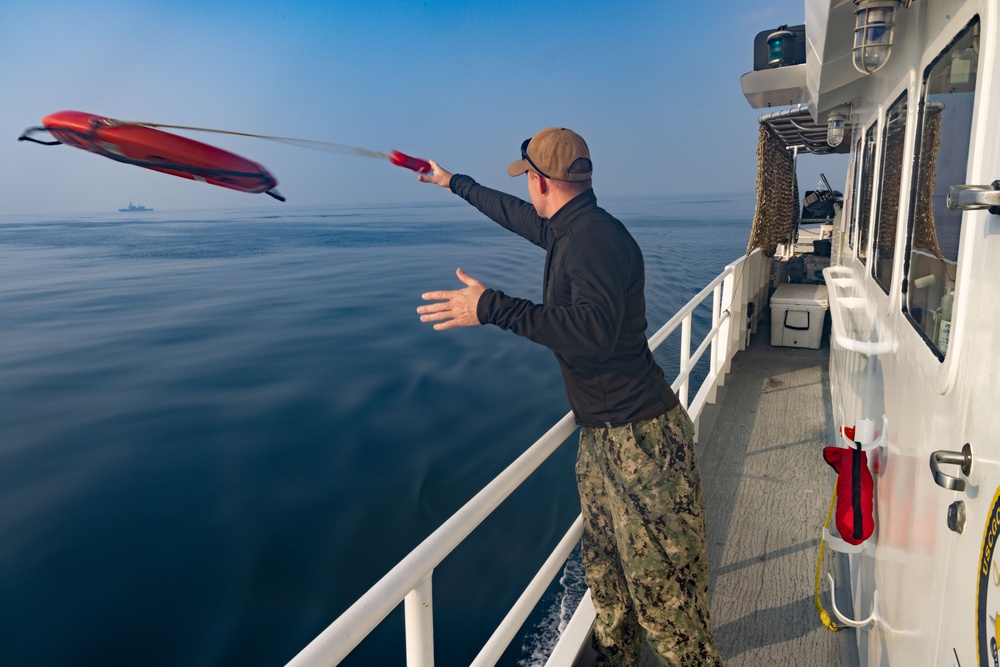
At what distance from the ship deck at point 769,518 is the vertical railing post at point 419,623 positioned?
1764 mm

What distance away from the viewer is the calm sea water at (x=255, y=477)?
536cm

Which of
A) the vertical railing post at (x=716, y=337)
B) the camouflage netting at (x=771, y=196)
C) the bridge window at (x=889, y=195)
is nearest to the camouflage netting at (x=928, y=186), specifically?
the bridge window at (x=889, y=195)

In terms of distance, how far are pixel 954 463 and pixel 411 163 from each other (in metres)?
2.38

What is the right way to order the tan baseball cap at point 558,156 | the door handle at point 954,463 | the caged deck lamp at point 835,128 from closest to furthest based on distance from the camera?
the door handle at point 954,463
the tan baseball cap at point 558,156
the caged deck lamp at point 835,128

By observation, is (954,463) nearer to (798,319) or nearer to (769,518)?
(769,518)

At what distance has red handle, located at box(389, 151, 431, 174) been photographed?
9.12 ft

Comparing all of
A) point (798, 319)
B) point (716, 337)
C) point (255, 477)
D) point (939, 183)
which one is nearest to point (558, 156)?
point (939, 183)

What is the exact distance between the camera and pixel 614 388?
6.10 ft

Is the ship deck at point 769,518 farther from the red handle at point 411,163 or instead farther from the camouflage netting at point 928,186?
the red handle at point 411,163

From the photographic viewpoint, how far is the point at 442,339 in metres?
14.7

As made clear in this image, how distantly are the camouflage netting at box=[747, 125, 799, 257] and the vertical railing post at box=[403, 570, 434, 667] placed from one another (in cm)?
774

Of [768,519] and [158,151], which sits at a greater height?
[158,151]

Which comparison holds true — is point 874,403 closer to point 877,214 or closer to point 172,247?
point 877,214

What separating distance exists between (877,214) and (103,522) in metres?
7.98
